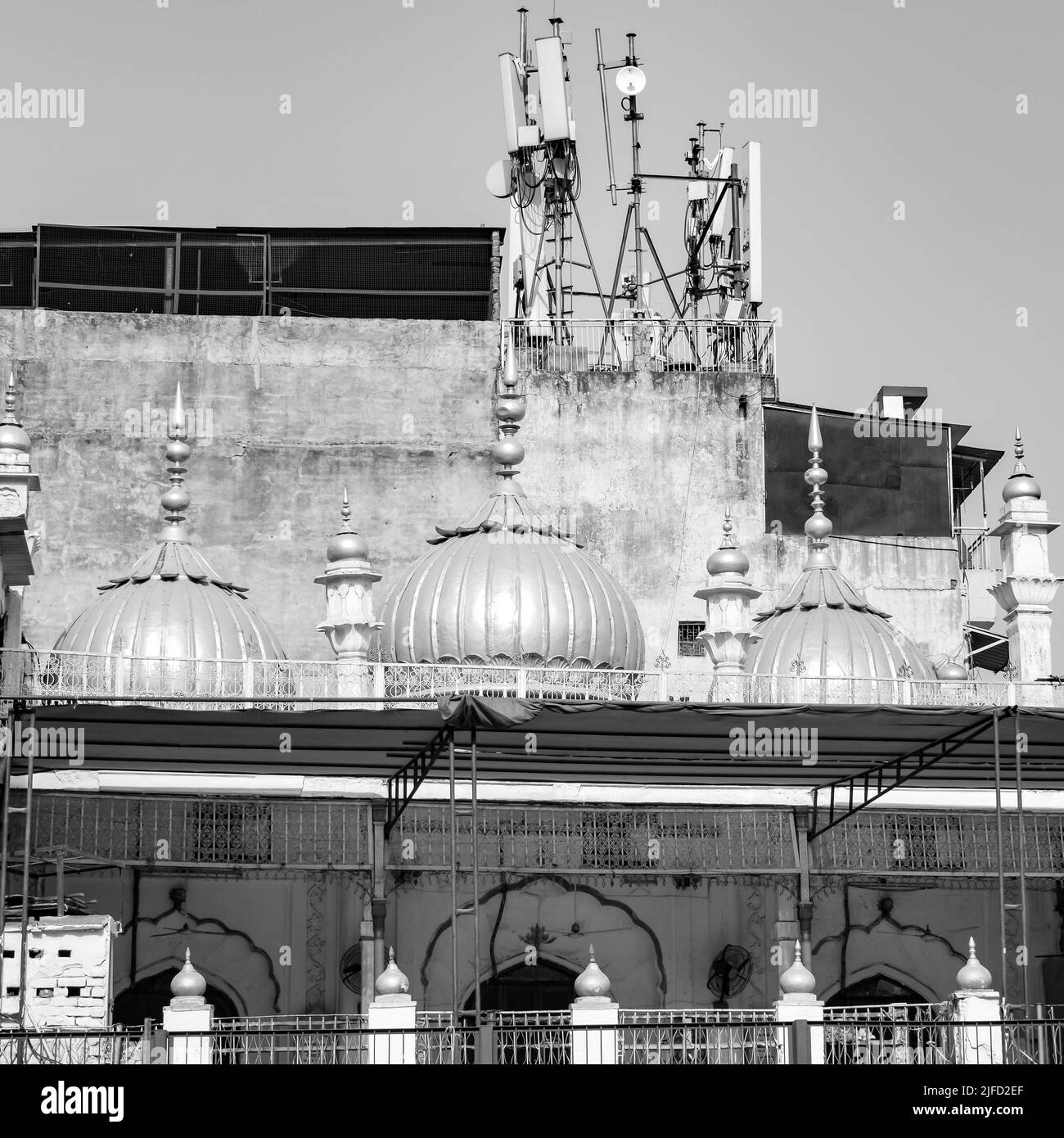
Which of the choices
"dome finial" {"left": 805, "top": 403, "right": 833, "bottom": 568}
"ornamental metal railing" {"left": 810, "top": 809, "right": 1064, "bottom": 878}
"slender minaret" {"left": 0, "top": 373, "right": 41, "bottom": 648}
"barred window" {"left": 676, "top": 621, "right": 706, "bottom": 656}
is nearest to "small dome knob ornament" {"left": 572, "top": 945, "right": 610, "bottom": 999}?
"ornamental metal railing" {"left": 810, "top": 809, "right": 1064, "bottom": 878}

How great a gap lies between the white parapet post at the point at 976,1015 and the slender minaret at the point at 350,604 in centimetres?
722

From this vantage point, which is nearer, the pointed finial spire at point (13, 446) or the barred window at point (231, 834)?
the barred window at point (231, 834)

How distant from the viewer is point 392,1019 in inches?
809

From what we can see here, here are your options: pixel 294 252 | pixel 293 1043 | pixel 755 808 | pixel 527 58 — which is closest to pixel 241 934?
pixel 293 1043

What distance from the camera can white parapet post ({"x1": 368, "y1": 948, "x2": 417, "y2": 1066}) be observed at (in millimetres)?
19797

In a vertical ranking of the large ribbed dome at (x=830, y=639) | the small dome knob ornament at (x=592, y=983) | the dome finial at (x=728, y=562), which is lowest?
the small dome knob ornament at (x=592, y=983)

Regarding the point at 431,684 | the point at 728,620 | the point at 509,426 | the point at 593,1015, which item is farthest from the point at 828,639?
the point at 593,1015

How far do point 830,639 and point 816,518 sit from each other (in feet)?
9.39

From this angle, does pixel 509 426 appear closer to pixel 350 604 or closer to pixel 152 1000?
pixel 350 604

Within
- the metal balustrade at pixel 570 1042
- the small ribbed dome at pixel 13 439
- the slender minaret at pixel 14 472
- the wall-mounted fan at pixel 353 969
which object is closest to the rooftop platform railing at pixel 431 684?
the slender minaret at pixel 14 472

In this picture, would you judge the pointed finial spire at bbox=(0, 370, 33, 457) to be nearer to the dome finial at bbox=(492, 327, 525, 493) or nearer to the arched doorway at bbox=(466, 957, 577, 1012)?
the dome finial at bbox=(492, 327, 525, 493)

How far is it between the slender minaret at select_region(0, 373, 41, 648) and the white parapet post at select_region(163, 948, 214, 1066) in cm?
503

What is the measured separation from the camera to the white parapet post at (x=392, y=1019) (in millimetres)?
19797

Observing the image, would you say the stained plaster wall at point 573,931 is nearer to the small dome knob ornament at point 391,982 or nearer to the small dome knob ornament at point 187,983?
the small dome knob ornament at point 391,982
